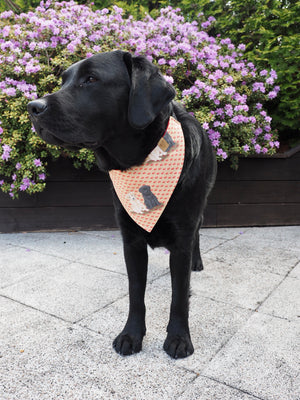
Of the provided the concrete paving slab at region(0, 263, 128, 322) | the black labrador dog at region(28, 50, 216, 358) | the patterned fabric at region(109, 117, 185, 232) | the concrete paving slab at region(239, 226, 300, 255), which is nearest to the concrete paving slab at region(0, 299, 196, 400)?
the black labrador dog at region(28, 50, 216, 358)

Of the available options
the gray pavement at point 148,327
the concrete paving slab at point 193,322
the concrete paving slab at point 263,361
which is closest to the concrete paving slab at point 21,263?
the gray pavement at point 148,327

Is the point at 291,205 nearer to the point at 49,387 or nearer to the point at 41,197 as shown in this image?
the point at 41,197

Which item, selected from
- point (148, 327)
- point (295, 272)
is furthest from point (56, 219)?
point (295, 272)

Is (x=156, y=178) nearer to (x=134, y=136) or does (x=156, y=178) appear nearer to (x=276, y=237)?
(x=134, y=136)

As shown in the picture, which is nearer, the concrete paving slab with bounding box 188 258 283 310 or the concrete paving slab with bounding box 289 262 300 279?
the concrete paving slab with bounding box 188 258 283 310

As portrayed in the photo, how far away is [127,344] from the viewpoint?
5.90 feet

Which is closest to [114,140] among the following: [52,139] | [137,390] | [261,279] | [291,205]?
[52,139]

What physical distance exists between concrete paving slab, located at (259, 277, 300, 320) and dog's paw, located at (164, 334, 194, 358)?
2.30 ft

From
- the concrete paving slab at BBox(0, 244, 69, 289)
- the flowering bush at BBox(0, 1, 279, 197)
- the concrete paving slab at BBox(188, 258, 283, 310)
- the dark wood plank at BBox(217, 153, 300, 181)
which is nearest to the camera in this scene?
the concrete paving slab at BBox(188, 258, 283, 310)

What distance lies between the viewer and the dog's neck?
1.67 metres

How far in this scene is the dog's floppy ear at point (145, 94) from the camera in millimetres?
1531

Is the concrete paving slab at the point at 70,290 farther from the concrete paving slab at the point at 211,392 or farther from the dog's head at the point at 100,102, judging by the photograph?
the dog's head at the point at 100,102

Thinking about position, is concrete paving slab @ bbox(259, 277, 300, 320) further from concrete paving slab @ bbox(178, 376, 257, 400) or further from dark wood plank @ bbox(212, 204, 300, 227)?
dark wood plank @ bbox(212, 204, 300, 227)

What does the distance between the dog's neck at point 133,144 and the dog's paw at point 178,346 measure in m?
0.95
